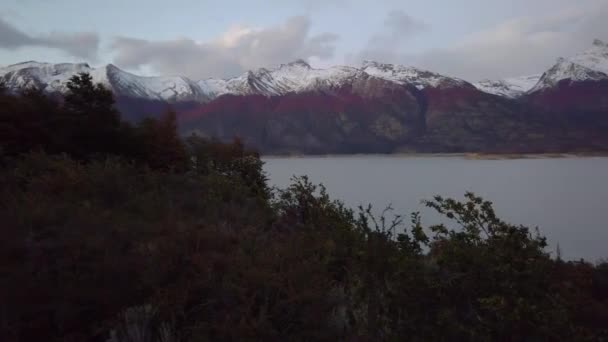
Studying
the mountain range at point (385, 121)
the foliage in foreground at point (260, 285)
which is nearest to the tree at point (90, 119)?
the foliage in foreground at point (260, 285)

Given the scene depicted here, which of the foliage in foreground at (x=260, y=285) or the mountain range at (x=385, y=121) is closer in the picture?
the foliage in foreground at (x=260, y=285)

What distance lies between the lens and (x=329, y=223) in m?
6.17

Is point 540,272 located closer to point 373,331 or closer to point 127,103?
point 373,331

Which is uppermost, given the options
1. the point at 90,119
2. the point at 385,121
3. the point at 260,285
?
the point at 385,121

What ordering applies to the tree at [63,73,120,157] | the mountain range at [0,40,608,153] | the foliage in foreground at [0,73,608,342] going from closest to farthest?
1. the foliage in foreground at [0,73,608,342]
2. the tree at [63,73,120,157]
3. the mountain range at [0,40,608,153]

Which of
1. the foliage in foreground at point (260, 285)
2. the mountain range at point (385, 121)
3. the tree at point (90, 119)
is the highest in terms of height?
the mountain range at point (385, 121)

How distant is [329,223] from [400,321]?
270 centimetres

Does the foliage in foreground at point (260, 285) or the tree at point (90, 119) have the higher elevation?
the tree at point (90, 119)

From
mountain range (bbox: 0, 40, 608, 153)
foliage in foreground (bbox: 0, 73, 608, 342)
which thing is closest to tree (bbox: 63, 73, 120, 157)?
foliage in foreground (bbox: 0, 73, 608, 342)

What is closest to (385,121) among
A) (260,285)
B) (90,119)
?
(90,119)

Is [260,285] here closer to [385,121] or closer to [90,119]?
[90,119]

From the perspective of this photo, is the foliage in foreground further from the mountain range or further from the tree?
the mountain range

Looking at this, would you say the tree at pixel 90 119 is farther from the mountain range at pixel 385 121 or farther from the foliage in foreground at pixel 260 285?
the mountain range at pixel 385 121

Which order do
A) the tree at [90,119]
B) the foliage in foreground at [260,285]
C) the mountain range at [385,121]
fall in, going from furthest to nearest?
the mountain range at [385,121] → the tree at [90,119] → the foliage in foreground at [260,285]
